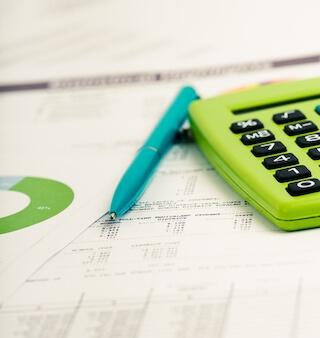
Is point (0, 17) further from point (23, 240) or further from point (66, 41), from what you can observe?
point (23, 240)

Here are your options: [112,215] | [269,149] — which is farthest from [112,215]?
[269,149]

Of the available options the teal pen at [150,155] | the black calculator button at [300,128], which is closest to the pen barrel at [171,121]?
the teal pen at [150,155]

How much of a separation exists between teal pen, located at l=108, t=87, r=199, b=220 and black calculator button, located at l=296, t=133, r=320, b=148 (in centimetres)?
11

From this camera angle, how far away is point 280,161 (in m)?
0.48

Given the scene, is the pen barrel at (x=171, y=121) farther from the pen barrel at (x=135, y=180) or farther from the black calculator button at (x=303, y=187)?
the black calculator button at (x=303, y=187)

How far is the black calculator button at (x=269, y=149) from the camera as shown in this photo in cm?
50

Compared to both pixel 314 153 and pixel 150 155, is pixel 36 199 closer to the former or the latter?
pixel 150 155

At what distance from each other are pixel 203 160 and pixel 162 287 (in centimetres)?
17

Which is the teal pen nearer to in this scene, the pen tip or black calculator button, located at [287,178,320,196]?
the pen tip

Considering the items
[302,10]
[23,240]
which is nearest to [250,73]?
[302,10]

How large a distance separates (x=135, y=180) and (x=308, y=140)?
0.40ft

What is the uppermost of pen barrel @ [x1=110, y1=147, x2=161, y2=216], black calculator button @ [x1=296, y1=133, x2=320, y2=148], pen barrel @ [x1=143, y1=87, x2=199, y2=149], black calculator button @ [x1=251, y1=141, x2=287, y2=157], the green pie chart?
black calculator button @ [x1=296, y1=133, x2=320, y2=148]

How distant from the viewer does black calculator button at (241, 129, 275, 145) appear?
52 centimetres

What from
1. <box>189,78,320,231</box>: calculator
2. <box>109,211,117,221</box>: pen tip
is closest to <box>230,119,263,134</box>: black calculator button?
<box>189,78,320,231</box>: calculator
